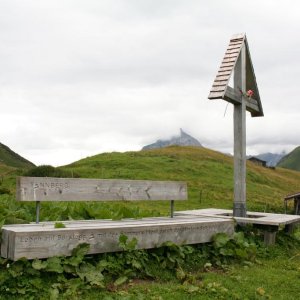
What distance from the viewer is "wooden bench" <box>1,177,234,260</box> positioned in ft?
17.2

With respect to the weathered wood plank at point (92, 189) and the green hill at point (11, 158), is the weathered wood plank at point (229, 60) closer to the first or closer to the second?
the weathered wood plank at point (92, 189)

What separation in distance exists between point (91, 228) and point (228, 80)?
5198mm

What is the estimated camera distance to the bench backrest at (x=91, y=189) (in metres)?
5.84

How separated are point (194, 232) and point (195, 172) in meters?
40.5

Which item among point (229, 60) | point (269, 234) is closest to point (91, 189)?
point (269, 234)

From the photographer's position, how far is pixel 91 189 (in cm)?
662

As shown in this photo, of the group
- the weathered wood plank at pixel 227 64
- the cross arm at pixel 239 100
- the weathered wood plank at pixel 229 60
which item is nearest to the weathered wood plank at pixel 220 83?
the cross arm at pixel 239 100

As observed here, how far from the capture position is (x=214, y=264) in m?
7.55

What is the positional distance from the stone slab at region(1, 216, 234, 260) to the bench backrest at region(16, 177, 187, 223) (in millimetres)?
425

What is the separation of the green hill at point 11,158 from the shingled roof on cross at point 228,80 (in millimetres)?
159121

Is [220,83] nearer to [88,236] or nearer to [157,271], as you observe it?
[157,271]

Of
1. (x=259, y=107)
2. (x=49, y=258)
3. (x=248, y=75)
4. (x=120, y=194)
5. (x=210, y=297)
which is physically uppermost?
(x=248, y=75)

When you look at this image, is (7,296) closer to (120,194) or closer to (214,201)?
(120,194)

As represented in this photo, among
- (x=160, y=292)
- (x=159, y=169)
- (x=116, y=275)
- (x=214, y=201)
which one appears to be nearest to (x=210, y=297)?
(x=160, y=292)
